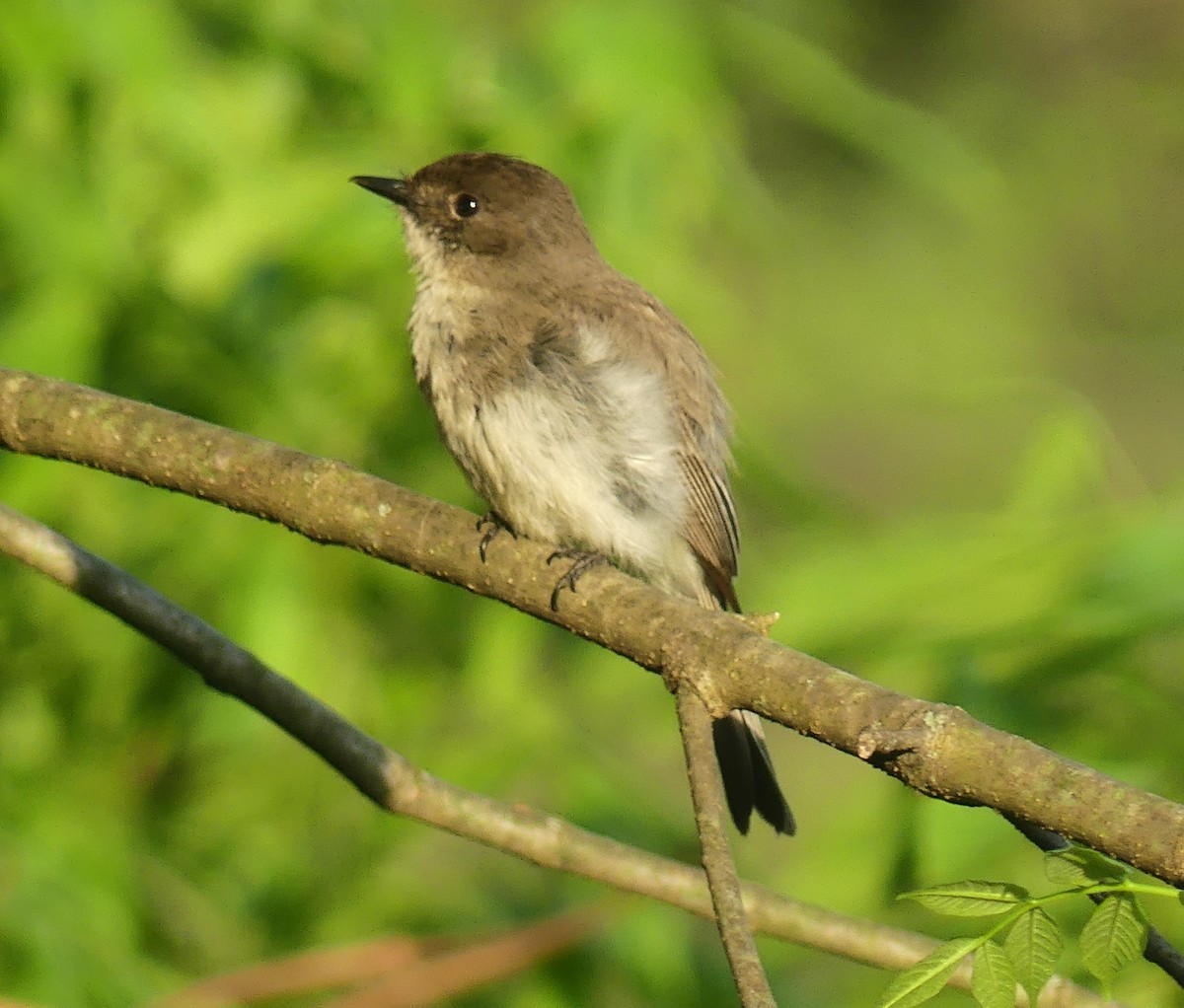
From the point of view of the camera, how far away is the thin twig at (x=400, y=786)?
2971mm

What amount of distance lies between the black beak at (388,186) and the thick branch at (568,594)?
4.40 ft

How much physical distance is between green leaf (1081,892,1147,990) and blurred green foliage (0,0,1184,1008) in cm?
98

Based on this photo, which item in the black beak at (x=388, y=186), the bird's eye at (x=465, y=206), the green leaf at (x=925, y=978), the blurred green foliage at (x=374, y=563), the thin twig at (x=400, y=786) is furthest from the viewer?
the bird's eye at (x=465, y=206)

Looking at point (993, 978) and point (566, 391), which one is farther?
point (566, 391)

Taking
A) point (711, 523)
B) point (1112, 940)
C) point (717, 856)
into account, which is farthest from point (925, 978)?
point (711, 523)

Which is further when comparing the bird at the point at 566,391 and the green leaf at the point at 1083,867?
the bird at the point at 566,391

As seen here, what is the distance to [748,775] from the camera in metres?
4.30

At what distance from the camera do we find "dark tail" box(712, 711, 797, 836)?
414 centimetres

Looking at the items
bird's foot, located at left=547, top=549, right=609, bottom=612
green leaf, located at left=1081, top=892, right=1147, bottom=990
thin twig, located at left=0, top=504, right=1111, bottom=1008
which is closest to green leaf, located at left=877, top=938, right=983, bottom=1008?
green leaf, located at left=1081, top=892, right=1147, bottom=990

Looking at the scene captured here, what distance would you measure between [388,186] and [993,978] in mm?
3058

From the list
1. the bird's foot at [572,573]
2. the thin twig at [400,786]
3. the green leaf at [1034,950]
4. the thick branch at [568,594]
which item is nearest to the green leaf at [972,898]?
the green leaf at [1034,950]

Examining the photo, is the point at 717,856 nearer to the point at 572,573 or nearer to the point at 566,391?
the point at 572,573

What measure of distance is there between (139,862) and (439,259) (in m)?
1.68

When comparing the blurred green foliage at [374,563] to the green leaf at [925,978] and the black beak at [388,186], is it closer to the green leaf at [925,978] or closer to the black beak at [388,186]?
the black beak at [388,186]
